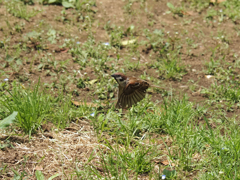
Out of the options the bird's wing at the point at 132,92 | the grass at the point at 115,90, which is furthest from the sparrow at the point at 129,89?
the grass at the point at 115,90

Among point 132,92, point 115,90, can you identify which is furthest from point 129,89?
point 115,90

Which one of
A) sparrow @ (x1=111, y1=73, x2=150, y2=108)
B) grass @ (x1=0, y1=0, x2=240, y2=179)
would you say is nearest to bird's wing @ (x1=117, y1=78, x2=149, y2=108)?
sparrow @ (x1=111, y1=73, x2=150, y2=108)

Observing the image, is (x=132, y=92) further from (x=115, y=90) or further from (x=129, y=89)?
(x=115, y=90)

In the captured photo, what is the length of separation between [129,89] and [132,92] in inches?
2.7

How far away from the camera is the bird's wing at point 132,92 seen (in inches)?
131

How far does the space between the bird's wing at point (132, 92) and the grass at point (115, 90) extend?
0.61 feet

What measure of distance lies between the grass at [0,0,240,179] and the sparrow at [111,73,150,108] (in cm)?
20

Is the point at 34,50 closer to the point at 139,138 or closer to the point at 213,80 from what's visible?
the point at 139,138

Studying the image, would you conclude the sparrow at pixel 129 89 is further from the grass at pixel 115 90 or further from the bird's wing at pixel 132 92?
the grass at pixel 115 90

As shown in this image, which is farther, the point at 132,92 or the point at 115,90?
the point at 115,90

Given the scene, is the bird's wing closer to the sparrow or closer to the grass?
the sparrow

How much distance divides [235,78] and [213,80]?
0.35 meters

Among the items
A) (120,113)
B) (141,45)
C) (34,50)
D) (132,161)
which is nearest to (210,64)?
(141,45)

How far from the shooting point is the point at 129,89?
3.34m
